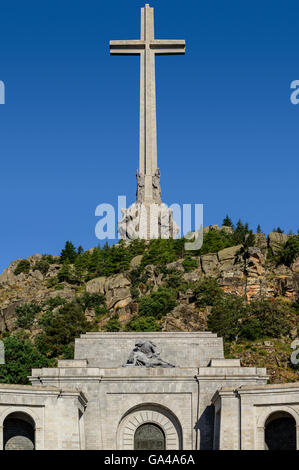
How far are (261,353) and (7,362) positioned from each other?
23.1 m

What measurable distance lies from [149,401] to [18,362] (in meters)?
20.3

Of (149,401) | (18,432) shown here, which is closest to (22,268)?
(149,401)

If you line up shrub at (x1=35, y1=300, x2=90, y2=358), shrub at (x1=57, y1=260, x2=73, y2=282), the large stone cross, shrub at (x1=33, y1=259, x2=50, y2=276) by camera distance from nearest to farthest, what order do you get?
shrub at (x1=35, y1=300, x2=90, y2=358)
shrub at (x1=57, y1=260, x2=73, y2=282)
the large stone cross
shrub at (x1=33, y1=259, x2=50, y2=276)

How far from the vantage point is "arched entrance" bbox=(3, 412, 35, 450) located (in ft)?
168

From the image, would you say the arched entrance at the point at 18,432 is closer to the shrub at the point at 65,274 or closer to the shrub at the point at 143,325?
the shrub at the point at 143,325

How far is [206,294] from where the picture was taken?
3652 inches

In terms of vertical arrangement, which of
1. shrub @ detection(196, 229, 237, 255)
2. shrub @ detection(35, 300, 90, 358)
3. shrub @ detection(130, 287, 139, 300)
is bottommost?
shrub @ detection(35, 300, 90, 358)

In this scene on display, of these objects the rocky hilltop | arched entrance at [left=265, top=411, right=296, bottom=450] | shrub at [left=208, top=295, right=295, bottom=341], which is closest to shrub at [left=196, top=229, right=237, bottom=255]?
the rocky hilltop

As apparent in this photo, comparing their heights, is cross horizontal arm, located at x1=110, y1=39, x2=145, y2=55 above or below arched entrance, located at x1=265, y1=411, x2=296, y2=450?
above

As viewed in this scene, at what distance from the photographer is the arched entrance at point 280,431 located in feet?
169

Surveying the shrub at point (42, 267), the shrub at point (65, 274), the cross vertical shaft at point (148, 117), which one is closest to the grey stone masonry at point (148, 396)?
the shrub at point (65, 274)

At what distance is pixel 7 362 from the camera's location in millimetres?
72188

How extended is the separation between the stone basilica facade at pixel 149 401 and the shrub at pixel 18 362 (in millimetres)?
12277

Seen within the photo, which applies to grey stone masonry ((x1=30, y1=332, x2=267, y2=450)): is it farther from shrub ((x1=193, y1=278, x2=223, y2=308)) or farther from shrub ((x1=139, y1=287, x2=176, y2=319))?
shrub ((x1=193, y1=278, x2=223, y2=308))
